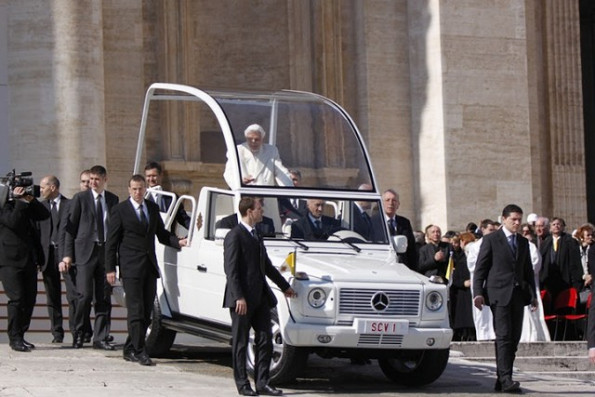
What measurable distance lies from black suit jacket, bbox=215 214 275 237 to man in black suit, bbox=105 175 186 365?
54 cm

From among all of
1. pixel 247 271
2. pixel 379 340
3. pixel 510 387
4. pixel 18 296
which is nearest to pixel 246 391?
pixel 247 271

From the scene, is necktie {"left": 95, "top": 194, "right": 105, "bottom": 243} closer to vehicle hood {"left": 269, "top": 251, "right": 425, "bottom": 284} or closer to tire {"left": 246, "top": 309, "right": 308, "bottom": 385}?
vehicle hood {"left": 269, "top": 251, "right": 425, "bottom": 284}

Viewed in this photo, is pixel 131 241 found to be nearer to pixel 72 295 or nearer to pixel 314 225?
pixel 72 295

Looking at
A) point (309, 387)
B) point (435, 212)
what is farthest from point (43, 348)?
point (435, 212)

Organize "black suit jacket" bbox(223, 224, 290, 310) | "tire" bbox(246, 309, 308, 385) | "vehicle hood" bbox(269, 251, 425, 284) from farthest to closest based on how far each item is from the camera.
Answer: "vehicle hood" bbox(269, 251, 425, 284), "tire" bbox(246, 309, 308, 385), "black suit jacket" bbox(223, 224, 290, 310)

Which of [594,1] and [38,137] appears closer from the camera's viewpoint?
[38,137]

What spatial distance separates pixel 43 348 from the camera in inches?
610

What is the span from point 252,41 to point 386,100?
227 centimetres

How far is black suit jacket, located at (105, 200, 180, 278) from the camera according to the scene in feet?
48.1

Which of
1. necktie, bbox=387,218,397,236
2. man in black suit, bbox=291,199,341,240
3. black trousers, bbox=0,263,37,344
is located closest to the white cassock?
man in black suit, bbox=291,199,341,240

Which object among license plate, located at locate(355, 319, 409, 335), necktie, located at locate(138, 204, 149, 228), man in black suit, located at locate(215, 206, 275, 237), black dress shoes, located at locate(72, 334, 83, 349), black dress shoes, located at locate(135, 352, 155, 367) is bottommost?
black dress shoes, located at locate(135, 352, 155, 367)

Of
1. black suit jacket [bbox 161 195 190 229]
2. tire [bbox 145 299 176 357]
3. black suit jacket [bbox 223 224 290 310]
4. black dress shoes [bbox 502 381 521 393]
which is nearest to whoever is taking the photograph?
black suit jacket [bbox 223 224 290 310]

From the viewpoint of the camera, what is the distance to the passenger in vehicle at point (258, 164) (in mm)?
14812

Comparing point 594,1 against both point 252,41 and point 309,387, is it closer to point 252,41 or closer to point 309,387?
point 252,41
